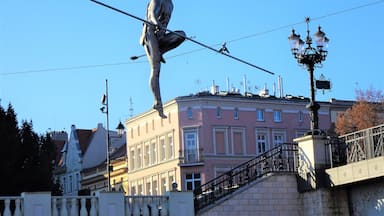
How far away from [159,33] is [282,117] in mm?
55287

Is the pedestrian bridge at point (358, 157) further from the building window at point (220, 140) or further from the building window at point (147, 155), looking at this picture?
the building window at point (147, 155)

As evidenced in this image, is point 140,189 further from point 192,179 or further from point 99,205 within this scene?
point 99,205

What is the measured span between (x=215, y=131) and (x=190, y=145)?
2.45 m

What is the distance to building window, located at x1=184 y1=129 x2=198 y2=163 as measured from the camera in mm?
69000

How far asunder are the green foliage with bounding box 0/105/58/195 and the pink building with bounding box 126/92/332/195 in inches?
1089

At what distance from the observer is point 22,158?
39344mm

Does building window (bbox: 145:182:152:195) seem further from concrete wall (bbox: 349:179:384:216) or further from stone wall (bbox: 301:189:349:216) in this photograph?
concrete wall (bbox: 349:179:384:216)

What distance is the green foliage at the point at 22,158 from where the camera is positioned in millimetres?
37156

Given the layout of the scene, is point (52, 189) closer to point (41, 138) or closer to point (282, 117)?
point (41, 138)

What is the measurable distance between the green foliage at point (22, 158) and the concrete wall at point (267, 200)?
12760mm

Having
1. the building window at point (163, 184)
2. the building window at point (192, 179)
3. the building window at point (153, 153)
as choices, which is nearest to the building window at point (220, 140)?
the building window at point (192, 179)

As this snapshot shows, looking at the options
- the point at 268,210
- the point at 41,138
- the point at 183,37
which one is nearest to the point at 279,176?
the point at 268,210

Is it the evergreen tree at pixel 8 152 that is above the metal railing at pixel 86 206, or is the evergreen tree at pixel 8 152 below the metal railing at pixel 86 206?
above

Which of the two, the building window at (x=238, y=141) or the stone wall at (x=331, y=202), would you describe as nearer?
the stone wall at (x=331, y=202)
